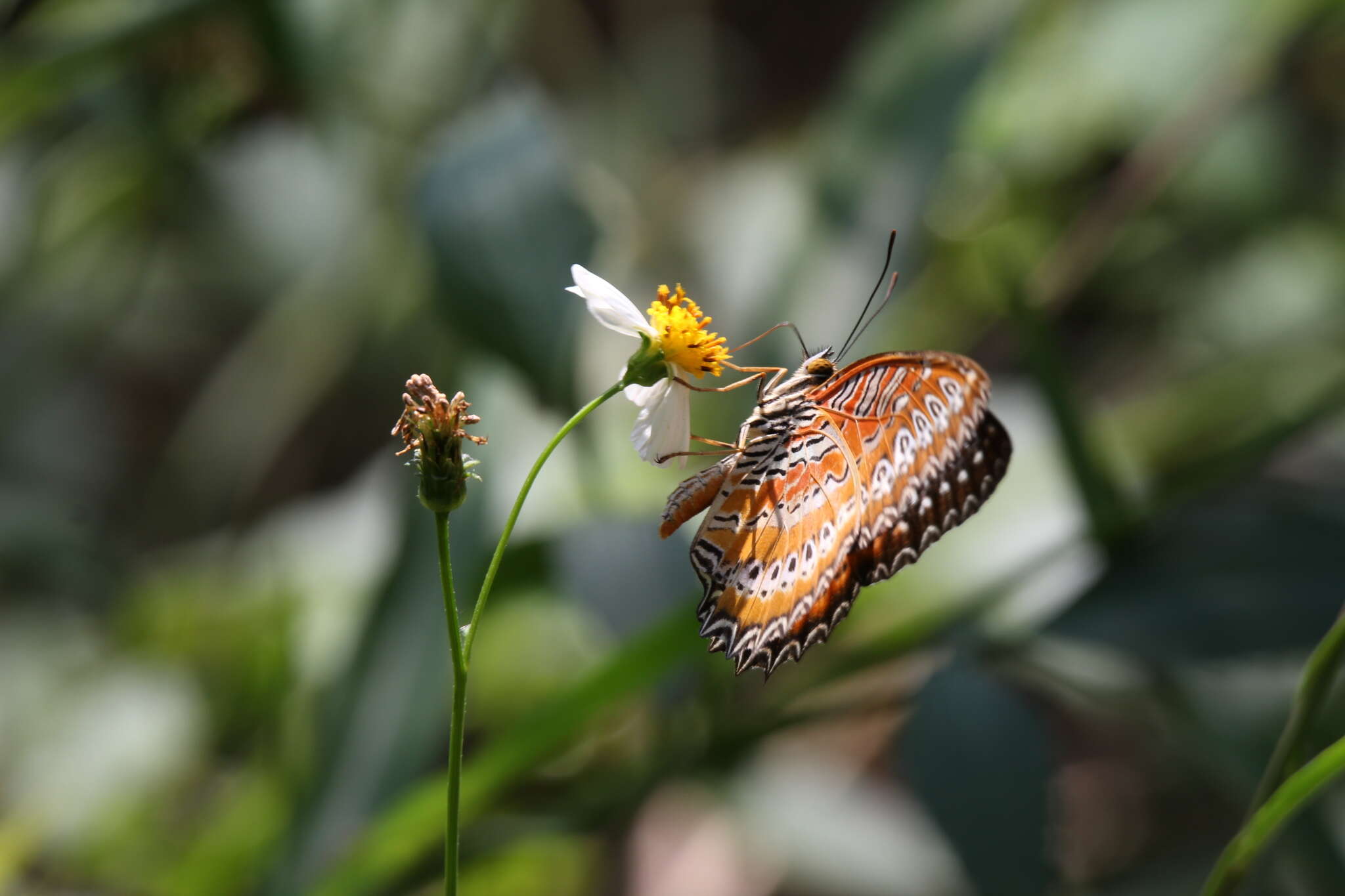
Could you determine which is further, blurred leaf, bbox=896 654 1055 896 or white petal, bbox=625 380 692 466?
blurred leaf, bbox=896 654 1055 896

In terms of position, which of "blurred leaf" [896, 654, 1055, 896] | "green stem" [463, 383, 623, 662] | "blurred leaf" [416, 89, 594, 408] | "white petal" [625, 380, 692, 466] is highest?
"blurred leaf" [416, 89, 594, 408]

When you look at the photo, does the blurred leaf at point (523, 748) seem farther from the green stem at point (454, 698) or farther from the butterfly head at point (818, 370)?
the green stem at point (454, 698)

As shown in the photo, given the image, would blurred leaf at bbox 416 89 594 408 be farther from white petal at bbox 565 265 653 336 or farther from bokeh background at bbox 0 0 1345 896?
white petal at bbox 565 265 653 336

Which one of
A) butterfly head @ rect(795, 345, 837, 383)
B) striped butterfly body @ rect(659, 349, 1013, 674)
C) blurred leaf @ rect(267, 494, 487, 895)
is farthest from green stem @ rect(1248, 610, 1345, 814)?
blurred leaf @ rect(267, 494, 487, 895)

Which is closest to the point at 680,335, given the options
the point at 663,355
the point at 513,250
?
the point at 663,355

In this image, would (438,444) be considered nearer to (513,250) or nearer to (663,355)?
(663,355)

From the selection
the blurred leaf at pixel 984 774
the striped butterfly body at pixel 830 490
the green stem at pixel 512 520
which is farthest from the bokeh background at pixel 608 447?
the green stem at pixel 512 520

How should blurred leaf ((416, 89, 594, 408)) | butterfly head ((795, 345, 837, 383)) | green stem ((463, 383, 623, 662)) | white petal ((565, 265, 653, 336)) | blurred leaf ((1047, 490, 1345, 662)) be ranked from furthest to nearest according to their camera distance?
blurred leaf ((416, 89, 594, 408)) → blurred leaf ((1047, 490, 1345, 662)) → butterfly head ((795, 345, 837, 383)) → white petal ((565, 265, 653, 336)) → green stem ((463, 383, 623, 662))
